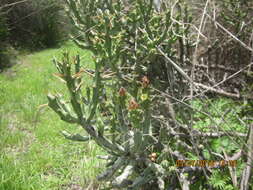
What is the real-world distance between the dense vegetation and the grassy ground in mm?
13

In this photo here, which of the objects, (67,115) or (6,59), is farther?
(6,59)

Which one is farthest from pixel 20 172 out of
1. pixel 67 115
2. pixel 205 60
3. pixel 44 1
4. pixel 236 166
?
pixel 44 1

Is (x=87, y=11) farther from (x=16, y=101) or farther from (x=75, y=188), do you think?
(x=16, y=101)

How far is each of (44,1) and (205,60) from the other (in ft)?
25.1

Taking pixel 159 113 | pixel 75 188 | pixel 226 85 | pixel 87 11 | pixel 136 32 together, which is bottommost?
pixel 75 188

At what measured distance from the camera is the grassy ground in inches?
109

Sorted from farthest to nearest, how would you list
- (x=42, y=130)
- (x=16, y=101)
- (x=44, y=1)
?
(x=44, y=1) → (x=16, y=101) → (x=42, y=130)

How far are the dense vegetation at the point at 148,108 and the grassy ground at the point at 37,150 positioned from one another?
0.01 m

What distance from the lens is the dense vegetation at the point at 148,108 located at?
77.9 inches

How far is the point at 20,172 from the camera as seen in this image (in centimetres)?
280
